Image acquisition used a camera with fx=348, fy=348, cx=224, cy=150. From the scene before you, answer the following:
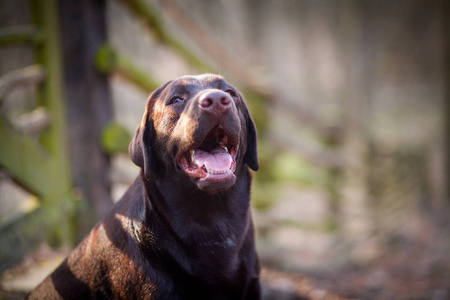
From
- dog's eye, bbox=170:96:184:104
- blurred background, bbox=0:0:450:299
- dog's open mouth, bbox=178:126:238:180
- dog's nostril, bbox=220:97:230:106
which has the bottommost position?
blurred background, bbox=0:0:450:299

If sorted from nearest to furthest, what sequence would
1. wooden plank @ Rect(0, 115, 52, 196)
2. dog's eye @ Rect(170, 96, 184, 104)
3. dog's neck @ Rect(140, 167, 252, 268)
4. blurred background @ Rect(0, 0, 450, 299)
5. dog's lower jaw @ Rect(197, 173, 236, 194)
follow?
dog's lower jaw @ Rect(197, 173, 236, 194) < dog's neck @ Rect(140, 167, 252, 268) < dog's eye @ Rect(170, 96, 184, 104) < wooden plank @ Rect(0, 115, 52, 196) < blurred background @ Rect(0, 0, 450, 299)

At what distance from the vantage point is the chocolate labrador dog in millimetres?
1737

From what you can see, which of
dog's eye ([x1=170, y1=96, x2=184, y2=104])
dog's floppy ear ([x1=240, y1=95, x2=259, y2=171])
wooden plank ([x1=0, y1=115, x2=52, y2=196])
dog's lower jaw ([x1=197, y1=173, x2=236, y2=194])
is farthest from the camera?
wooden plank ([x1=0, y1=115, x2=52, y2=196])

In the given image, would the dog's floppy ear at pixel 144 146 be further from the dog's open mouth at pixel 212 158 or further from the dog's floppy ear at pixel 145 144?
the dog's open mouth at pixel 212 158

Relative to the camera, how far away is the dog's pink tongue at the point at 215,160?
1754 mm

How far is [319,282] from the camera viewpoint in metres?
4.02

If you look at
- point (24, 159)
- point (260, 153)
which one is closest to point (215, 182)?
point (24, 159)

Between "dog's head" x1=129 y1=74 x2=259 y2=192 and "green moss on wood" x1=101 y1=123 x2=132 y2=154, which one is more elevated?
"dog's head" x1=129 y1=74 x2=259 y2=192

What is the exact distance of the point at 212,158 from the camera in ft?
5.99

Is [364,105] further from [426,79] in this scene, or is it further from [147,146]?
[426,79]

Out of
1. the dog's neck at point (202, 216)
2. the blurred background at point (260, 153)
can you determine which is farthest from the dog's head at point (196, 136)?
the blurred background at point (260, 153)

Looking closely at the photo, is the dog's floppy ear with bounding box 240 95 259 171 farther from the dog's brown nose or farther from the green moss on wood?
the green moss on wood

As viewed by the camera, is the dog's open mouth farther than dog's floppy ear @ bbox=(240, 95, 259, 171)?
No

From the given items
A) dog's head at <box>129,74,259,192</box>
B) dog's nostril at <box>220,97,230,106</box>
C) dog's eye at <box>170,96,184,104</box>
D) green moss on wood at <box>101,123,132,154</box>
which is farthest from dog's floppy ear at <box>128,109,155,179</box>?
green moss on wood at <box>101,123,132,154</box>
